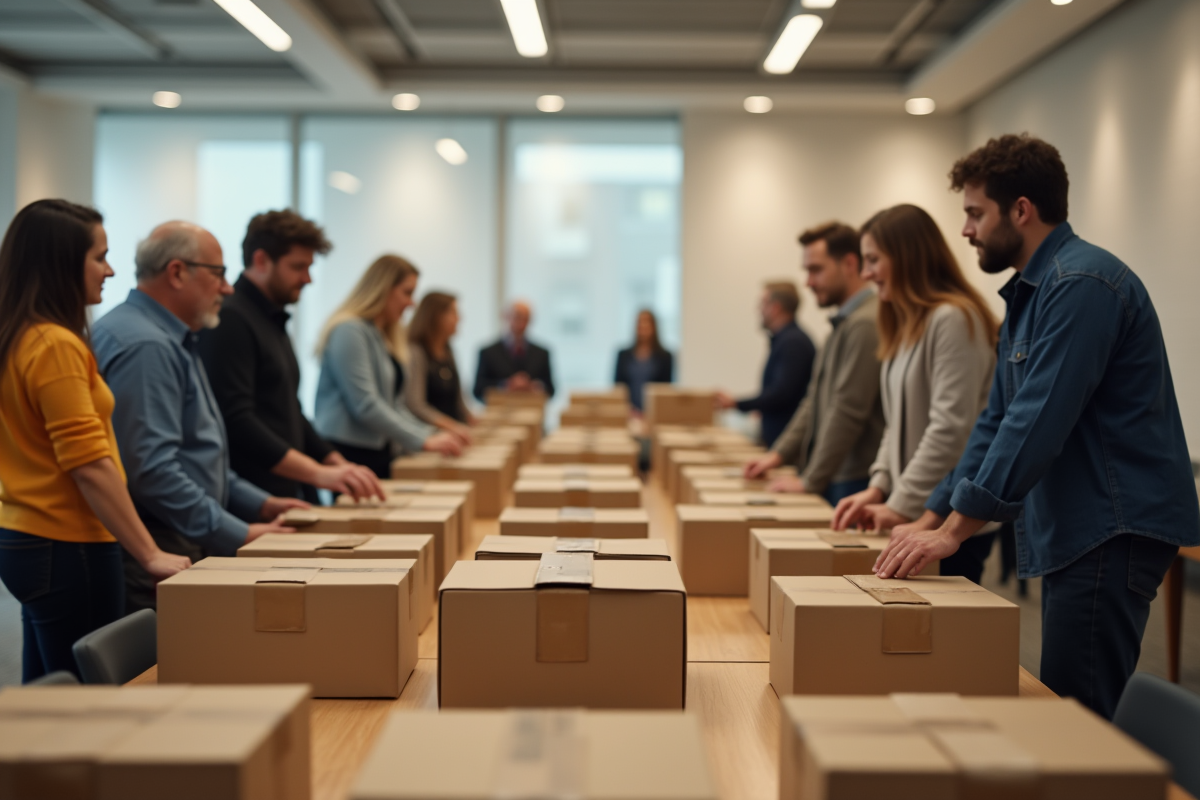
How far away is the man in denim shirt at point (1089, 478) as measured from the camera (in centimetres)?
152

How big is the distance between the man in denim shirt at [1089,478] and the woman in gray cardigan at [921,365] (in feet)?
1.24

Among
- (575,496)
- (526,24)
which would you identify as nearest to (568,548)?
(575,496)

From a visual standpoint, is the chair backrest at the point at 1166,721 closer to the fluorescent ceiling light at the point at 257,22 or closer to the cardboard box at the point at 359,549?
the cardboard box at the point at 359,549

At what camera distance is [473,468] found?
2.81 m

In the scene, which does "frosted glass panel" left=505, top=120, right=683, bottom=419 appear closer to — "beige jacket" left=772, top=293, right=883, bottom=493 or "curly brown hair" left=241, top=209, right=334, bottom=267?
"beige jacket" left=772, top=293, right=883, bottom=493

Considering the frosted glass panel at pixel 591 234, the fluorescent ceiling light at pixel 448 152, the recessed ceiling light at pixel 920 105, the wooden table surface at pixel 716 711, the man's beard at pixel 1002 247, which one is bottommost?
the wooden table surface at pixel 716 711

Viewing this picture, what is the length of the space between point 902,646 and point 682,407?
10.6 feet

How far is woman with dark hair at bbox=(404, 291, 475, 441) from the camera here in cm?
449

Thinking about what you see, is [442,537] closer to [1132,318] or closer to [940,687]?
[940,687]

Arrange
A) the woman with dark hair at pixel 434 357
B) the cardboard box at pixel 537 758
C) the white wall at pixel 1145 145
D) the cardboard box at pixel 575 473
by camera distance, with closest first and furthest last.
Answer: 1. the cardboard box at pixel 537 758
2. the cardboard box at pixel 575 473
3. the woman with dark hair at pixel 434 357
4. the white wall at pixel 1145 145

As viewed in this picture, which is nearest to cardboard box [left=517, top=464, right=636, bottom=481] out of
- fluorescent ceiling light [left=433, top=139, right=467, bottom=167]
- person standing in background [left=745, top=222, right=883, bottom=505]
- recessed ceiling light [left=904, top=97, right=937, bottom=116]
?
person standing in background [left=745, top=222, right=883, bottom=505]

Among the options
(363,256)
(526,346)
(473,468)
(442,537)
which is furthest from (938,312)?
(363,256)

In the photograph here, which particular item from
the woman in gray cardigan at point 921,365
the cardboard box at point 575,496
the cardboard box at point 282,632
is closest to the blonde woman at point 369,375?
the cardboard box at point 575,496

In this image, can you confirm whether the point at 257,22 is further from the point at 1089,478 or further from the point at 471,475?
the point at 1089,478
